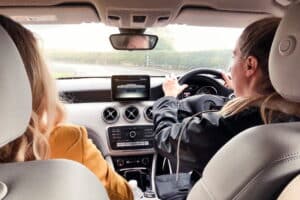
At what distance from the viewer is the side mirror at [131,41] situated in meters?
2.93

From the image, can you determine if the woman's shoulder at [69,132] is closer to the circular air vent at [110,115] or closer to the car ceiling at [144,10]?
the car ceiling at [144,10]

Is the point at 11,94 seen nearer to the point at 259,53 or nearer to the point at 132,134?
the point at 259,53

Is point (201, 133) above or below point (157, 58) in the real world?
above

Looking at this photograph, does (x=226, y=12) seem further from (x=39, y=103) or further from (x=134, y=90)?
(x=39, y=103)

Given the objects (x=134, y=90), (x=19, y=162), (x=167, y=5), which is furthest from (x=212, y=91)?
(x=19, y=162)

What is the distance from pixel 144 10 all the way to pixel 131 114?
114 centimetres

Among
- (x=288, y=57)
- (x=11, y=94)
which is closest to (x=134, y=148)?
(x=288, y=57)

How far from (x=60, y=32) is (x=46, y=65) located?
2025mm

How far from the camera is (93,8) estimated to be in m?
2.67

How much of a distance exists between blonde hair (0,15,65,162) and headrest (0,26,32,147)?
0.25 metres

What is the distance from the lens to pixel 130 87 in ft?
11.3

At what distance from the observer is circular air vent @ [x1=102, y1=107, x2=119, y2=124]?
3465mm

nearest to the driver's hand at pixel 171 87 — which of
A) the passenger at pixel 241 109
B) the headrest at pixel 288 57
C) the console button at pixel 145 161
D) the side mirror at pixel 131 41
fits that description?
the side mirror at pixel 131 41

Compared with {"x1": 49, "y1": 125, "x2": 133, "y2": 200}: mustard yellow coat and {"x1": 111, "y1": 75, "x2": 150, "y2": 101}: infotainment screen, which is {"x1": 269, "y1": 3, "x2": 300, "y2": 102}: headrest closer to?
{"x1": 49, "y1": 125, "x2": 133, "y2": 200}: mustard yellow coat
